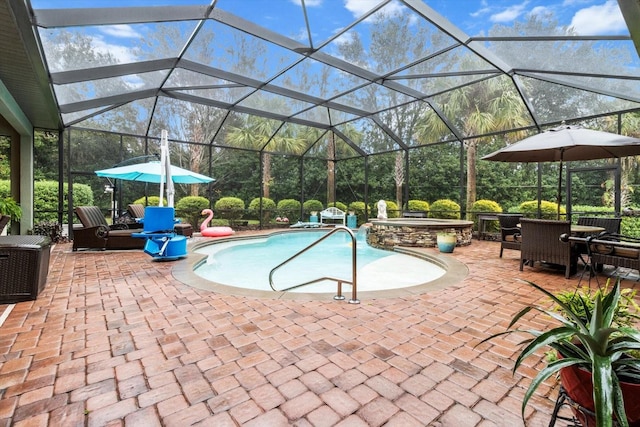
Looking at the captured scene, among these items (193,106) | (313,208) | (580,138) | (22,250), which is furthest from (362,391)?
(313,208)

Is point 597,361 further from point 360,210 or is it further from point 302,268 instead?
point 360,210

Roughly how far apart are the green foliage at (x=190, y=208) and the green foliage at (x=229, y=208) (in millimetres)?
632

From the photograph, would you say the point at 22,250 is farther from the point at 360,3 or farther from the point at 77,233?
the point at 360,3

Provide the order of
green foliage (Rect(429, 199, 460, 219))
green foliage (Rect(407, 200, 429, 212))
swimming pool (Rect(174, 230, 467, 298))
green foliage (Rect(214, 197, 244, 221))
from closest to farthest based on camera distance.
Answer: swimming pool (Rect(174, 230, 467, 298)) < green foliage (Rect(429, 199, 460, 219)) < green foliage (Rect(214, 197, 244, 221)) < green foliage (Rect(407, 200, 429, 212))

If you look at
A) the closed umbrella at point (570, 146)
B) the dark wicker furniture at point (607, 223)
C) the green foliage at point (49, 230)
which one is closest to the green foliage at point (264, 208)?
the green foliage at point (49, 230)

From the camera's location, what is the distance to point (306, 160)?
48.3ft

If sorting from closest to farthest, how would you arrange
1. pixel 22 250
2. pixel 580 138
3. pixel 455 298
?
1. pixel 22 250
2. pixel 455 298
3. pixel 580 138

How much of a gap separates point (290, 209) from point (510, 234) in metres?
9.17

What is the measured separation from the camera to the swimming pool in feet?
14.7

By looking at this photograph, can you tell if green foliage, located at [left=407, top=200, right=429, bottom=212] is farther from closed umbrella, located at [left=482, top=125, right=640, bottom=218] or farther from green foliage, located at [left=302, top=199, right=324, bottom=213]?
closed umbrella, located at [left=482, top=125, right=640, bottom=218]

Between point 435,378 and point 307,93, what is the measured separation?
864 cm

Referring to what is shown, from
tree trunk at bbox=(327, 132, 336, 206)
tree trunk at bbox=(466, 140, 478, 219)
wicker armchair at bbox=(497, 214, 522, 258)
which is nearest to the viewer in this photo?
wicker armchair at bbox=(497, 214, 522, 258)

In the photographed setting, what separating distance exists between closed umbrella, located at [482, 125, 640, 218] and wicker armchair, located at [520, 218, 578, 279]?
97 centimetres

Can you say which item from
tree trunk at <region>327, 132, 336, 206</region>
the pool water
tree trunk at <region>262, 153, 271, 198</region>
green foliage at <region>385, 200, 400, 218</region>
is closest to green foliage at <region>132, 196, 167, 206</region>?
the pool water
